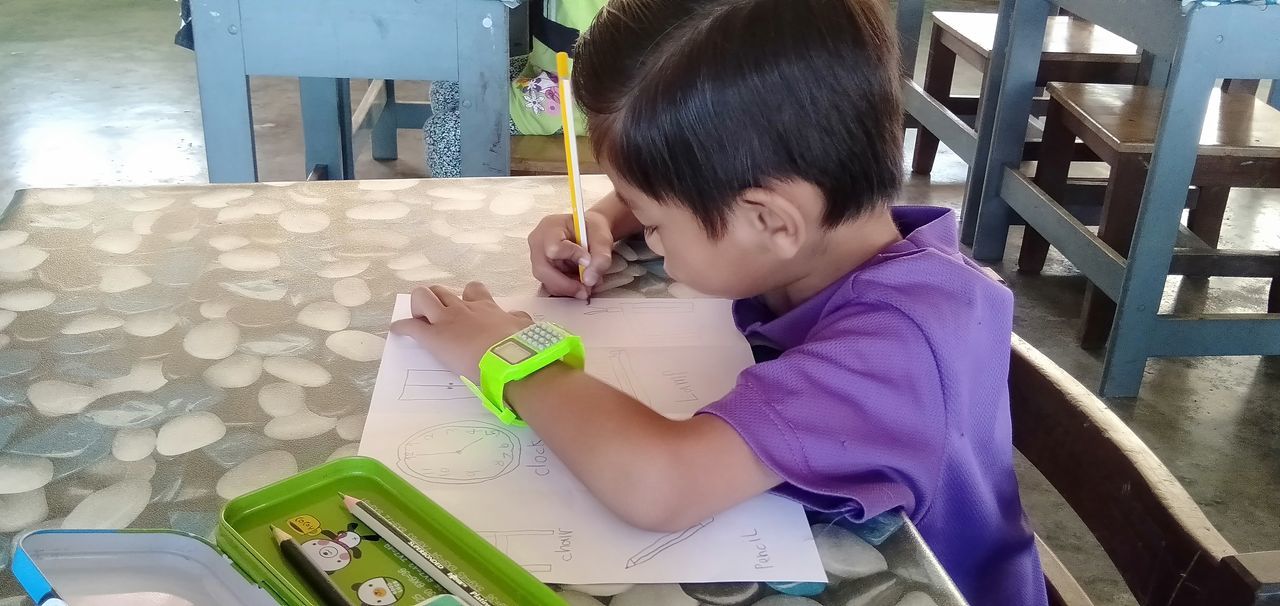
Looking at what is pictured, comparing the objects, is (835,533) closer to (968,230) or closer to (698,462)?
(698,462)

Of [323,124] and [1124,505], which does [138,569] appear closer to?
[1124,505]

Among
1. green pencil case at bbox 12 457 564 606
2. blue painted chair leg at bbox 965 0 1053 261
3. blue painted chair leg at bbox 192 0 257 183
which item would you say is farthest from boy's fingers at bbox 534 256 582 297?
blue painted chair leg at bbox 965 0 1053 261

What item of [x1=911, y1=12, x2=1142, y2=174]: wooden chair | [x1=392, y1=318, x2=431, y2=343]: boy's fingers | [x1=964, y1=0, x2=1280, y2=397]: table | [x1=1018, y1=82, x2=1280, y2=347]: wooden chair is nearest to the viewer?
[x1=392, y1=318, x2=431, y2=343]: boy's fingers

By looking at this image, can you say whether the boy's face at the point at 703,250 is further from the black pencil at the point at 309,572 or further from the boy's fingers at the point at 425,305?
the black pencil at the point at 309,572

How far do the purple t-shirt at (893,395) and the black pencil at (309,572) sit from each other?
0.24 m

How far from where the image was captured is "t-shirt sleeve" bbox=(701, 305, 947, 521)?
608 millimetres

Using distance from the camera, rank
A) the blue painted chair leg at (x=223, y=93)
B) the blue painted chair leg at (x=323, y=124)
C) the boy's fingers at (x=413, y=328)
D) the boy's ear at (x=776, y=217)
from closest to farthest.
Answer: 1. the boy's ear at (x=776, y=217)
2. the boy's fingers at (x=413, y=328)
3. the blue painted chair leg at (x=223, y=93)
4. the blue painted chair leg at (x=323, y=124)

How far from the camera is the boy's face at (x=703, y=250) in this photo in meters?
0.71

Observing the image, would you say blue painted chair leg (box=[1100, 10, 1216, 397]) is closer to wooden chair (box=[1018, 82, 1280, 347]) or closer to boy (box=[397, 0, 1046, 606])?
wooden chair (box=[1018, 82, 1280, 347])

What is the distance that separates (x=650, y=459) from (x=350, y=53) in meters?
1.12

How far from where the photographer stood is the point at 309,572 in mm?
518

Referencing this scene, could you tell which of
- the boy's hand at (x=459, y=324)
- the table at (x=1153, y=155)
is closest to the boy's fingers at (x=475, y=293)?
the boy's hand at (x=459, y=324)

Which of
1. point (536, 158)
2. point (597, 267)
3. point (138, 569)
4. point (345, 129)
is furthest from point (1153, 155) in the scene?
point (138, 569)

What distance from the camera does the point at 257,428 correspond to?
2.24 feet
